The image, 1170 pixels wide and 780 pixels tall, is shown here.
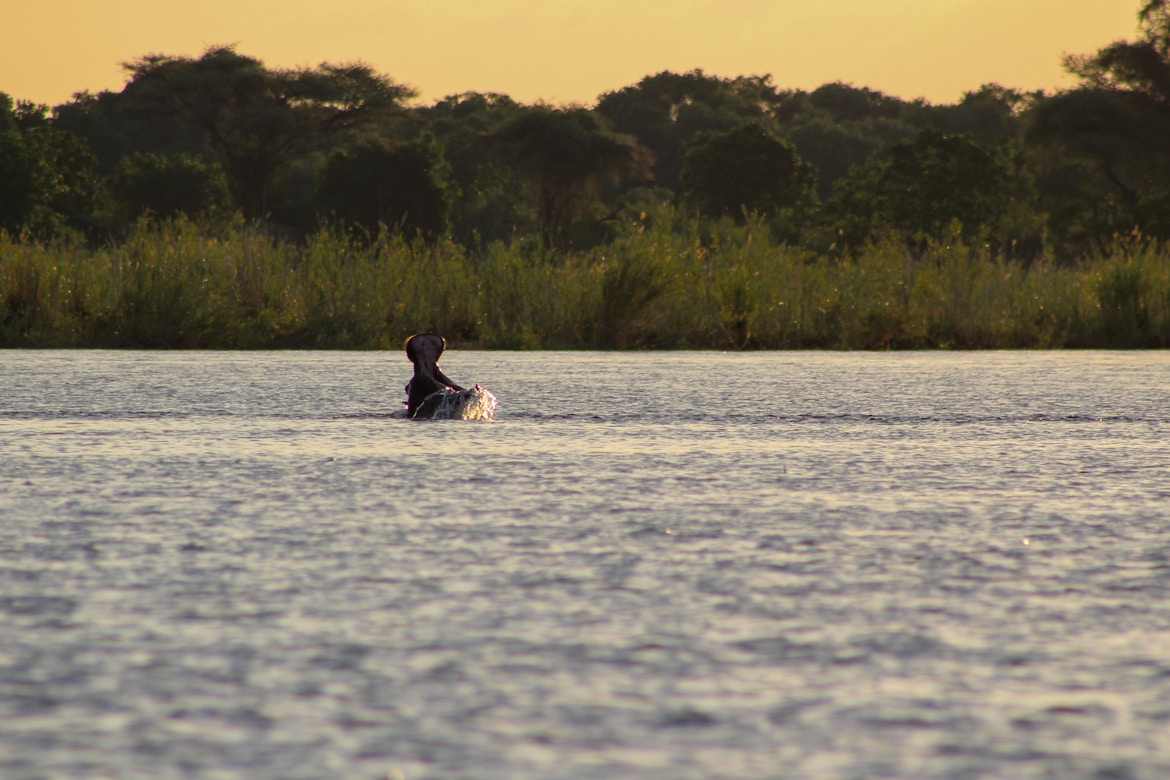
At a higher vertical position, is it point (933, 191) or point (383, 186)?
point (383, 186)

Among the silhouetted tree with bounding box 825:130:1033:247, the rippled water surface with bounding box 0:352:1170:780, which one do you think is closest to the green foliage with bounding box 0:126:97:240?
the silhouetted tree with bounding box 825:130:1033:247

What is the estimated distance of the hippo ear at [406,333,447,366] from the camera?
23.5 ft

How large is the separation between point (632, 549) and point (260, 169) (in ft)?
172

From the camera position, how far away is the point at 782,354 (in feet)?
49.8

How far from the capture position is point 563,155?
53.3 metres

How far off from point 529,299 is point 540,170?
3752cm

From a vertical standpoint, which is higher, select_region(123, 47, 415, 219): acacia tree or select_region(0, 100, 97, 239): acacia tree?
select_region(123, 47, 415, 219): acacia tree

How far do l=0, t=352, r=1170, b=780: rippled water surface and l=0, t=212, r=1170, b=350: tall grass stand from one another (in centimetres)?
922

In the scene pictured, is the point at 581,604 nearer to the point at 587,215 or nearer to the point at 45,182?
the point at 45,182

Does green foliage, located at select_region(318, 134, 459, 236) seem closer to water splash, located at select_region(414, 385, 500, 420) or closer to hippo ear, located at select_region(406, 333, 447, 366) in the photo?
water splash, located at select_region(414, 385, 500, 420)

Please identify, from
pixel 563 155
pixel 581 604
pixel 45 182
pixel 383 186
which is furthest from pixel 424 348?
pixel 563 155

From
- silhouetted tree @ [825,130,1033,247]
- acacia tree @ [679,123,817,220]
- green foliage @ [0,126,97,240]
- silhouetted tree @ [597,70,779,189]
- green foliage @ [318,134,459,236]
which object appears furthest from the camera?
silhouetted tree @ [597,70,779,189]

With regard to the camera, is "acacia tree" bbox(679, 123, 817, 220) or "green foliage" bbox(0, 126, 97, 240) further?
"acacia tree" bbox(679, 123, 817, 220)

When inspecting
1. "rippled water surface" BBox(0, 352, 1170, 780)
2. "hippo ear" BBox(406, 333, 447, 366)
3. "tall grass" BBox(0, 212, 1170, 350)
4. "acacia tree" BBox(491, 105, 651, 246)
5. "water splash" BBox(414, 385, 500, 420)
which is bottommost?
"rippled water surface" BBox(0, 352, 1170, 780)
